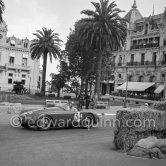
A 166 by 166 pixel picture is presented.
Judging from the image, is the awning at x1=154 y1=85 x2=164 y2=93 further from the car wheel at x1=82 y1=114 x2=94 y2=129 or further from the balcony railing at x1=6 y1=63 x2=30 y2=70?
the car wheel at x1=82 y1=114 x2=94 y2=129

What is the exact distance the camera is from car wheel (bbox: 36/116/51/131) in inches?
571

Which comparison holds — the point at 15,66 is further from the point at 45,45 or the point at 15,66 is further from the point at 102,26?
the point at 102,26

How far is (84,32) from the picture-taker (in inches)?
1612

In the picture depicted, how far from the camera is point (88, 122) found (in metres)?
16.4

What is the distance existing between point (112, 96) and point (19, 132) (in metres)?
43.8

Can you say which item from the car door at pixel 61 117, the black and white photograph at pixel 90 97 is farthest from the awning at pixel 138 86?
the car door at pixel 61 117

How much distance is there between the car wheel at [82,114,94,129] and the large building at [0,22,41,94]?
163ft

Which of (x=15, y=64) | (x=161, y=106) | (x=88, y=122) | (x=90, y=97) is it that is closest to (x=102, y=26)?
(x=90, y=97)

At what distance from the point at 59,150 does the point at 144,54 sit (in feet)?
165

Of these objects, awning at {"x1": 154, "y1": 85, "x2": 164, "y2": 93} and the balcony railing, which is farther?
the balcony railing

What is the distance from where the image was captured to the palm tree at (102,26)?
1594 inches

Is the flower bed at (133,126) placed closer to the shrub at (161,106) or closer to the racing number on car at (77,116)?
the shrub at (161,106)

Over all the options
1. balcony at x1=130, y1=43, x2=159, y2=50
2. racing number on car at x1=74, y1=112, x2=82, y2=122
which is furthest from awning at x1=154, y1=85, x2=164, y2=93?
racing number on car at x1=74, y1=112, x2=82, y2=122

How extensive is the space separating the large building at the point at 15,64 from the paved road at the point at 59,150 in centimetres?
5304
